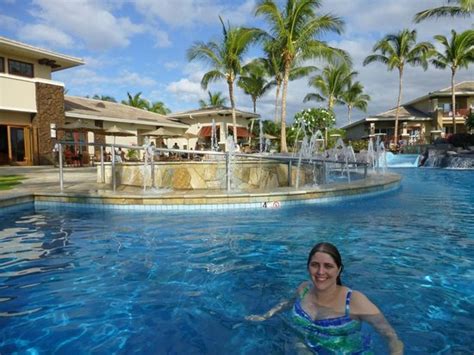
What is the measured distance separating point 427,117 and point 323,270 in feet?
149

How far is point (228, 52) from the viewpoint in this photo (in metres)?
26.5

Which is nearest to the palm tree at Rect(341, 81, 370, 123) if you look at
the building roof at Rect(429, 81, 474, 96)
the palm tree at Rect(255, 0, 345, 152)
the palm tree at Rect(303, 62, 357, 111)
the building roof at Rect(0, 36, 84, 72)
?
the palm tree at Rect(303, 62, 357, 111)

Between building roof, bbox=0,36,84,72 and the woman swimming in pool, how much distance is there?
19597mm

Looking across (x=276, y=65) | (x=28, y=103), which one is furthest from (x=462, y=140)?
(x=28, y=103)

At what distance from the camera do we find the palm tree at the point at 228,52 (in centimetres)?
2583

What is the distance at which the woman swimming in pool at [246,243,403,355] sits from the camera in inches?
100

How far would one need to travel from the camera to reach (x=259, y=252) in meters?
5.47

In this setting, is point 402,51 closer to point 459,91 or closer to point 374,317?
point 459,91

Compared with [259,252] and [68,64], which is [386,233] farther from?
[68,64]

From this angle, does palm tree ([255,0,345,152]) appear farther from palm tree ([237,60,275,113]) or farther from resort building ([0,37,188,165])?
resort building ([0,37,188,165])

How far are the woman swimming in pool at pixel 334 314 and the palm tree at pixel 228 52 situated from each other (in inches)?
962

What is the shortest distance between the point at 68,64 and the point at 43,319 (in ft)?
70.7

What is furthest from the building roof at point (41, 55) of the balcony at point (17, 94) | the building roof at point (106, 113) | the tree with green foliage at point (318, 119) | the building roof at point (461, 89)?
the building roof at point (461, 89)

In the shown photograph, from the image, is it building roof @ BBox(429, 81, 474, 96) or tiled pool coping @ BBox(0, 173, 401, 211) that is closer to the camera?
tiled pool coping @ BBox(0, 173, 401, 211)
